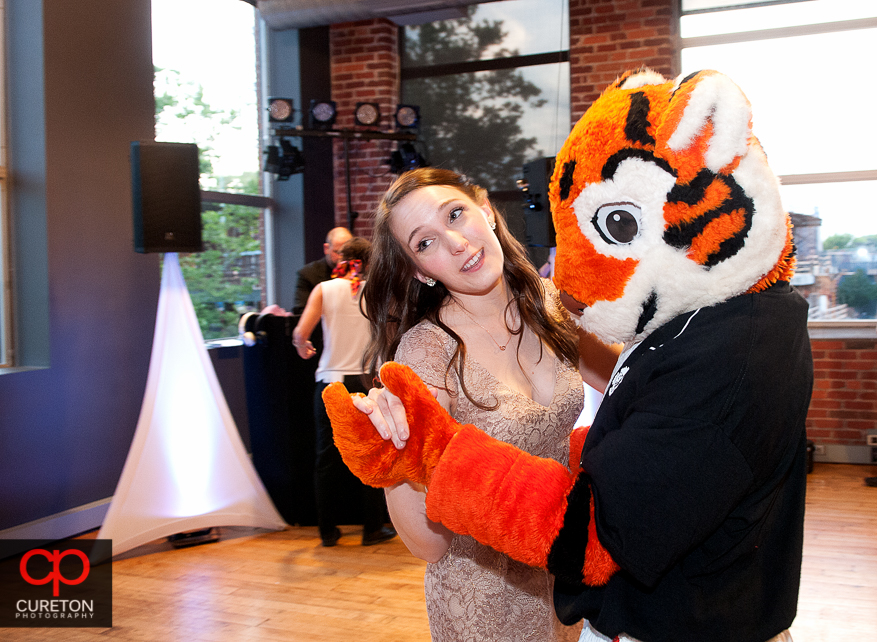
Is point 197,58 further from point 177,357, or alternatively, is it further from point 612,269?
point 612,269

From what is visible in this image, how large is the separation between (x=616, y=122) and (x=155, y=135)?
4.55 metres

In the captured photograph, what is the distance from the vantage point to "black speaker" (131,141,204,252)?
3807mm

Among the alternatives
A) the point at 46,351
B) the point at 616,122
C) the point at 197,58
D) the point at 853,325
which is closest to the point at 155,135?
the point at 197,58

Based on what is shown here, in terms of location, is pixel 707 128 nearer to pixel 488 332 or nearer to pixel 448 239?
pixel 448 239

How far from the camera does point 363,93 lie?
6.36 meters

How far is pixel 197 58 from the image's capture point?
5594 mm

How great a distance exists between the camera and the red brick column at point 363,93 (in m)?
6.29

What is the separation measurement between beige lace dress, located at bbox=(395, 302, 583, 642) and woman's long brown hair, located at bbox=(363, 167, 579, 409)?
0.05m

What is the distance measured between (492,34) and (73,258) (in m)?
3.84

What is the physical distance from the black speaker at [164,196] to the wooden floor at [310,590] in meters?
1.63

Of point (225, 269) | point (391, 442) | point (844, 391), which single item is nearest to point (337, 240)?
point (225, 269)

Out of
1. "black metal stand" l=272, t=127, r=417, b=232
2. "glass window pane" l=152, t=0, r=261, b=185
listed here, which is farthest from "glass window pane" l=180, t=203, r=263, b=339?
"black metal stand" l=272, t=127, r=417, b=232

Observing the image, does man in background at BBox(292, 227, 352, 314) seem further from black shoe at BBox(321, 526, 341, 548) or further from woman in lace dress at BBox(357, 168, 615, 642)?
woman in lace dress at BBox(357, 168, 615, 642)

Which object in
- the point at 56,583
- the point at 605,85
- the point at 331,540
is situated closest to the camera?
the point at 56,583
